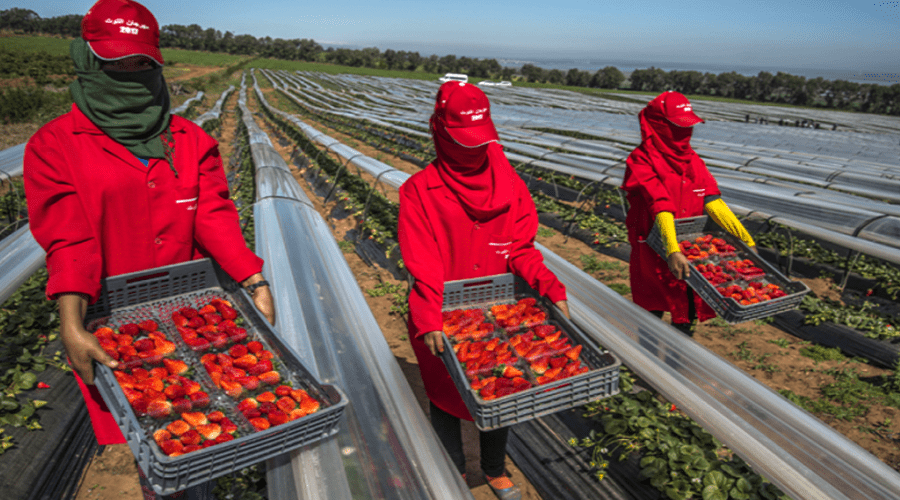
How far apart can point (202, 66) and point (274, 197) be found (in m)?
63.8

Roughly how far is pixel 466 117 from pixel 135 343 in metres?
1.77

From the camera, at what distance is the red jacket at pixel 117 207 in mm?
1800

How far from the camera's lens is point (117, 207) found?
1959 mm

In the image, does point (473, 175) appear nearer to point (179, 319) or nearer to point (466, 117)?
point (466, 117)

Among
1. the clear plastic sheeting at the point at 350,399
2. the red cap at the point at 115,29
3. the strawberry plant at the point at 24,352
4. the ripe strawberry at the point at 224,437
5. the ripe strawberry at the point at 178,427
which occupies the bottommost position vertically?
the strawberry plant at the point at 24,352

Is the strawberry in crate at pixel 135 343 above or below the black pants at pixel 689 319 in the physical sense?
above

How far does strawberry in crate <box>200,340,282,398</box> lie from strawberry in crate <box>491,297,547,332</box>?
3.72ft

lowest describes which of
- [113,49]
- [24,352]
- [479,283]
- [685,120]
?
[24,352]

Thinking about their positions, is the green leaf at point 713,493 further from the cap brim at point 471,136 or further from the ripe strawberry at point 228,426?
the ripe strawberry at point 228,426

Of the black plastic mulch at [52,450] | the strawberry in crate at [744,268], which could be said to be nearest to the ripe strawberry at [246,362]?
the black plastic mulch at [52,450]

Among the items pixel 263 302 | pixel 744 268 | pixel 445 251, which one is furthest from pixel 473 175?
pixel 744 268

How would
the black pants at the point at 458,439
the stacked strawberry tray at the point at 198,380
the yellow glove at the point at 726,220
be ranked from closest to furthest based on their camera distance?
the stacked strawberry tray at the point at 198,380
the black pants at the point at 458,439
the yellow glove at the point at 726,220

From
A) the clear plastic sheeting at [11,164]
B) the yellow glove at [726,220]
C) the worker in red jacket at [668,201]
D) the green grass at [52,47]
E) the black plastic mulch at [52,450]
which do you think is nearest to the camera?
the black plastic mulch at [52,450]

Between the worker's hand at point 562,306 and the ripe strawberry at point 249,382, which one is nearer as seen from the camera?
the ripe strawberry at point 249,382
